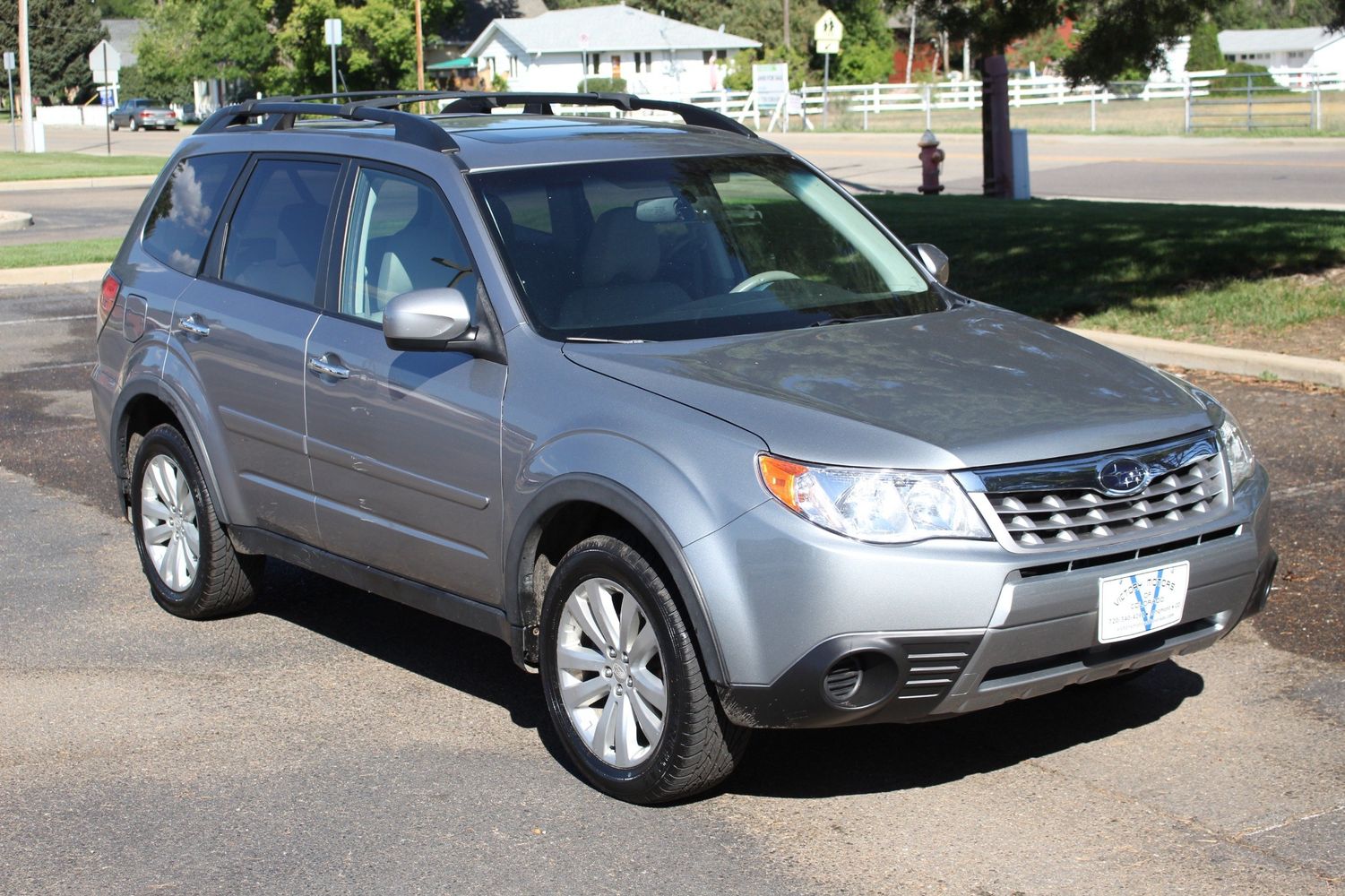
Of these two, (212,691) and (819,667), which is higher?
(819,667)

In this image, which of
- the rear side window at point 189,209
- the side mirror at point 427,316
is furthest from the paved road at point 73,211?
the side mirror at point 427,316

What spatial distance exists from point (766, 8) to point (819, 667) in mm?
86863

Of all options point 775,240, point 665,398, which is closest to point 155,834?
point 665,398

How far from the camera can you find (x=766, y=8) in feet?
287

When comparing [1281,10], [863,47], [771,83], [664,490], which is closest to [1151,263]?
[1281,10]

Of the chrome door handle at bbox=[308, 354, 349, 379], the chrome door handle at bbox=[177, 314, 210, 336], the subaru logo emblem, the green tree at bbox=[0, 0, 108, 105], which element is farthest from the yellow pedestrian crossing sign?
the green tree at bbox=[0, 0, 108, 105]

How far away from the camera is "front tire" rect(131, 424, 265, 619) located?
20.4 feet

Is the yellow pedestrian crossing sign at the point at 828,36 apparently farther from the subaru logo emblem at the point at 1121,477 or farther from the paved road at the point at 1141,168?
the subaru logo emblem at the point at 1121,477

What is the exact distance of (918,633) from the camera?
4055 millimetres

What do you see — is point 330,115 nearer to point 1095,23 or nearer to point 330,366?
point 330,366

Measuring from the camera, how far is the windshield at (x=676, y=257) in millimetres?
5051

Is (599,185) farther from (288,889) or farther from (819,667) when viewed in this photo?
(288,889)

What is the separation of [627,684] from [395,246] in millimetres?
1777

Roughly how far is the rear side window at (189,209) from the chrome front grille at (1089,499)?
11.4 ft
